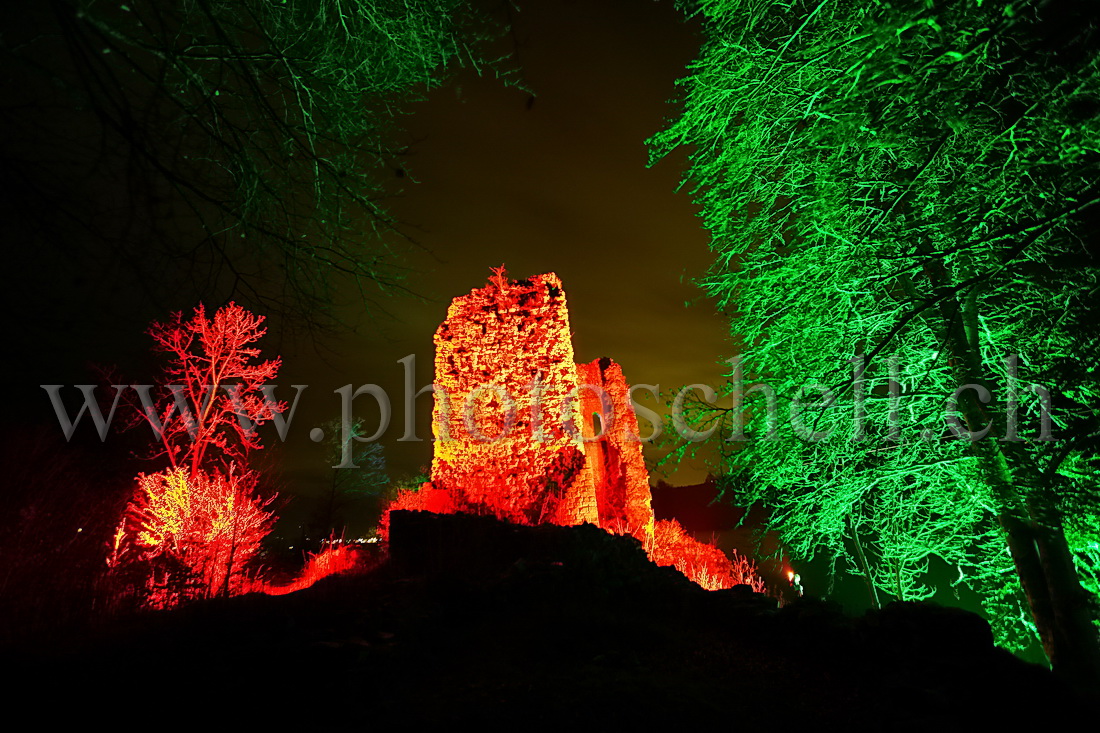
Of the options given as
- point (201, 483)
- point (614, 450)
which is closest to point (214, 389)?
point (201, 483)

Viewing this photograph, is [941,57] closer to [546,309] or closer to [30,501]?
[546,309]

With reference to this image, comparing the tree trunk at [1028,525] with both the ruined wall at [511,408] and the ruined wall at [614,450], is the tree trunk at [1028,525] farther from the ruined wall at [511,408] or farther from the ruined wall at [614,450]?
the ruined wall at [614,450]

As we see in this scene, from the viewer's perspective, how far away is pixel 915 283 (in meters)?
6.08

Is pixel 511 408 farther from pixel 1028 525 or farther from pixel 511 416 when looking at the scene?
pixel 1028 525

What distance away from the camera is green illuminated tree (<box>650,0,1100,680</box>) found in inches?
159

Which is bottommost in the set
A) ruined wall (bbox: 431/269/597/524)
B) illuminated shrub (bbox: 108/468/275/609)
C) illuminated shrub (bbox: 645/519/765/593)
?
illuminated shrub (bbox: 645/519/765/593)

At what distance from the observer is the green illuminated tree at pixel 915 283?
4.04 metres

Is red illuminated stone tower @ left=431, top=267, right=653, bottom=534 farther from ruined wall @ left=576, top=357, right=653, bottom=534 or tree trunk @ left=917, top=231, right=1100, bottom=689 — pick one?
tree trunk @ left=917, top=231, right=1100, bottom=689

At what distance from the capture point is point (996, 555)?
22.8 ft

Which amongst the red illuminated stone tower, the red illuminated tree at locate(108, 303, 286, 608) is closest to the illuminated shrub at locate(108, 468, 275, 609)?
the red illuminated tree at locate(108, 303, 286, 608)

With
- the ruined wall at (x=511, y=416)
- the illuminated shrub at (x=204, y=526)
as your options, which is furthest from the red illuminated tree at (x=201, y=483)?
the ruined wall at (x=511, y=416)

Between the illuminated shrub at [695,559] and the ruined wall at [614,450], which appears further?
the ruined wall at [614,450]

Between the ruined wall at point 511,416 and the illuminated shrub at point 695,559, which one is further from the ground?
the ruined wall at point 511,416

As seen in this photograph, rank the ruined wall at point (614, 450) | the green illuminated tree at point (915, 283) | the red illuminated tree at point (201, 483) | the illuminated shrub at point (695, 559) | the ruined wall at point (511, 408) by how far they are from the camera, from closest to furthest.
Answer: the green illuminated tree at point (915, 283)
the red illuminated tree at point (201, 483)
the ruined wall at point (511, 408)
the illuminated shrub at point (695, 559)
the ruined wall at point (614, 450)
